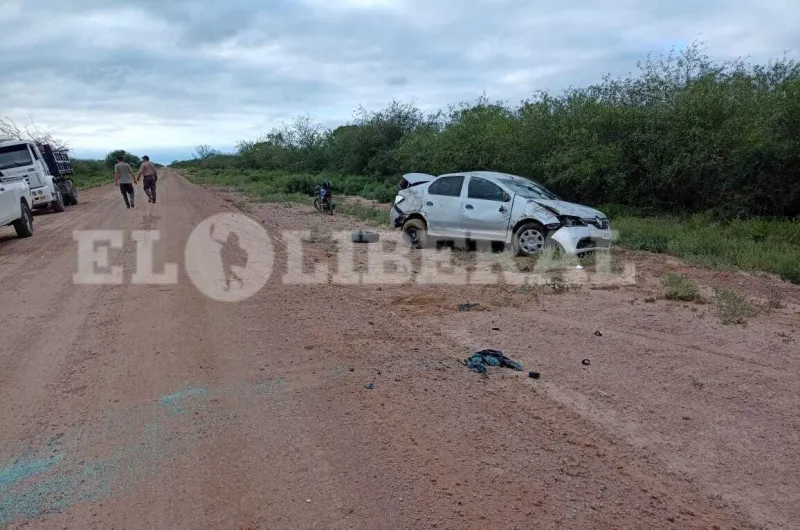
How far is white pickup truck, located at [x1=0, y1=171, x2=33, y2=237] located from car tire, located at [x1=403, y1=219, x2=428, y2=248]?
8.51m

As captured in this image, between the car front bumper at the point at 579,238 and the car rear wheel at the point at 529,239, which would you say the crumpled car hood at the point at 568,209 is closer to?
the car front bumper at the point at 579,238

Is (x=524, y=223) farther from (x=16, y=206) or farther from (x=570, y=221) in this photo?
(x=16, y=206)

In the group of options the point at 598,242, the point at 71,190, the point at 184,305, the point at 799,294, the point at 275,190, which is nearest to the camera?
the point at 184,305

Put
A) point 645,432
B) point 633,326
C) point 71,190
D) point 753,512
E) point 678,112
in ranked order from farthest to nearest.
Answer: point 71,190
point 678,112
point 633,326
point 645,432
point 753,512

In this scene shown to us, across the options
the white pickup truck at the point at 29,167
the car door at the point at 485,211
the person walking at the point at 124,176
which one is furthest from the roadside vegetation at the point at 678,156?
the white pickup truck at the point at 29,167

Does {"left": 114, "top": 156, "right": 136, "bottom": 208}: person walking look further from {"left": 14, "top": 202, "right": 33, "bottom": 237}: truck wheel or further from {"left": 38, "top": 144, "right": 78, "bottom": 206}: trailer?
{"left": 14, "top": 202, "right": 33, "bottom": 237}: truck wheel

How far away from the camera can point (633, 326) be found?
6.29 m

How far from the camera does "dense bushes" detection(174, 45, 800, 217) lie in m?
12.1

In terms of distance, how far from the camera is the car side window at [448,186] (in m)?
11.1

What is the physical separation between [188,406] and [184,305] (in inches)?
118

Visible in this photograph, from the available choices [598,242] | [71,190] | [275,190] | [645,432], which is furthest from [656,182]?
[71,190]

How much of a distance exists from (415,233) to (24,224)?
9.17 metres

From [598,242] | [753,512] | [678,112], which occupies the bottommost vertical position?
[753,512]

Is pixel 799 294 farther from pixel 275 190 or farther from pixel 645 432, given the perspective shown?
pixel 275 190
